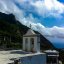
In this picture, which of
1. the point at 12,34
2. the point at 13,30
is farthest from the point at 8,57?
the point at 13,30

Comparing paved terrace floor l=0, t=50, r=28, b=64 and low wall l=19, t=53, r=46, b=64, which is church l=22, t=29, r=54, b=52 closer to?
low wall l=19, t=53, r=46, b=64

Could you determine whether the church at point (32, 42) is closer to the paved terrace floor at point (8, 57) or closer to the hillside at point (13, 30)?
the paved terrace floor at point (8, 57)

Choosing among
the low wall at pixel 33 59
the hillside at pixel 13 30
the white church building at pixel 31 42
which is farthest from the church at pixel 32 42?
the hillside at pixel 13 30

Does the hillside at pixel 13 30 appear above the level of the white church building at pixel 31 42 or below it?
above

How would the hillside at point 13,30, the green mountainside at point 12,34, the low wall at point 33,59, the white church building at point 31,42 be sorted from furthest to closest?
the hillside at point 13,30 < the green mountainside at point 12,34 < the white church building at point 31,42 < the low wall at point 33,59

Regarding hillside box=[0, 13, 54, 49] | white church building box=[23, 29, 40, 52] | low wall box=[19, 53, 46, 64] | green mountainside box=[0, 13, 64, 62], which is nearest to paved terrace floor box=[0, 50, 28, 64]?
low wall box=[19, 53, 46, 64]

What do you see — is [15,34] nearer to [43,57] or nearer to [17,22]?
[17,22]

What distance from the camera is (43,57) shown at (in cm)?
2319

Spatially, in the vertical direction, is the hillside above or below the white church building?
above

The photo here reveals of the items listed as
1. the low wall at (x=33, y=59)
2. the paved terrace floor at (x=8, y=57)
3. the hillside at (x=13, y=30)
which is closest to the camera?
the paved terrace floor at (x=8, y=57)

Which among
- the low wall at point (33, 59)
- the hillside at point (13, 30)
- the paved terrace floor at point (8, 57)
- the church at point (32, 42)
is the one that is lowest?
the low wall at point (33, 59)

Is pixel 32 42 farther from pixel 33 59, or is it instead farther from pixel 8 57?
pixel 8 57

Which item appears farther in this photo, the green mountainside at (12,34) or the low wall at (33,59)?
the green mountainside at (12,34)

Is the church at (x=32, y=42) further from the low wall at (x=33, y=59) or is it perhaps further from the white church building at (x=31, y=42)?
the low wall at (x=33, y=59)
